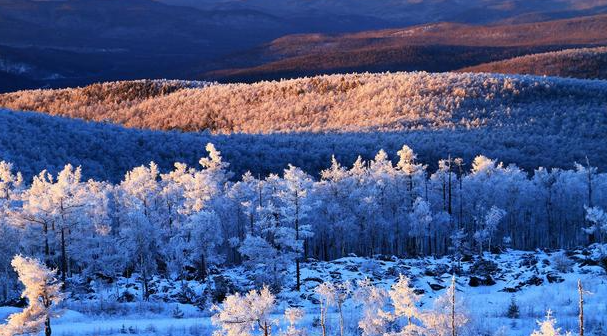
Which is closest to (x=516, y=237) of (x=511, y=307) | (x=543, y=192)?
(x=543, y=192)

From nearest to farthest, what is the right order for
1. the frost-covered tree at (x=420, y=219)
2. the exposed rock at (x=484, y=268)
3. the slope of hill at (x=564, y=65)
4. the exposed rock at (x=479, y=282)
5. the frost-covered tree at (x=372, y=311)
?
the frost-covered tree at (x=372, y=311), the exposed rock at (x=479, y=282), the exposed rock at (x=484, y=268), the frost-covered tree at (x=420, y=219), the slope of hill at (x=564, y=65)

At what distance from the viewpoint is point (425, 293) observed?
3136 centimetres

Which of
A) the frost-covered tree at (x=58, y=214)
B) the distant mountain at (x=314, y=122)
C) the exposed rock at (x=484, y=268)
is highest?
the distant mountain at (x=314, y=122)

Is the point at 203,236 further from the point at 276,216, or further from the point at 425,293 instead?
the point at 425,293

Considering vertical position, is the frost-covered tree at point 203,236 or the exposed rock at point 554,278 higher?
the frost-covered tree at point 203,236

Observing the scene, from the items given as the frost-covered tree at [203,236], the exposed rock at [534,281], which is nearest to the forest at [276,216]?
the frost-covered tree at [203,236]

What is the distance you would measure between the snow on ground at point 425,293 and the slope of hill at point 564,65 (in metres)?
102

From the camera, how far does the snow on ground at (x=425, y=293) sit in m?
24.3

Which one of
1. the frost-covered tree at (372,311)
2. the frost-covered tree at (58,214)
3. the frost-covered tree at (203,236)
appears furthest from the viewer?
the frost-covered tree at (203,236)

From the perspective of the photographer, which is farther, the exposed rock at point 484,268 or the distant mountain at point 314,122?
the distant mountain at point 314,122

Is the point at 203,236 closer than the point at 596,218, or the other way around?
the point at 203,236

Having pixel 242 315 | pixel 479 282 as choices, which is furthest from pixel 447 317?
pixel 479 282

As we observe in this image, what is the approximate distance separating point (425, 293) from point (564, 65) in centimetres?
12322

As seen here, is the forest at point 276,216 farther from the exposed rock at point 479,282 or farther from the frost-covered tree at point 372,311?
the frost-covered tree at point 372,311
